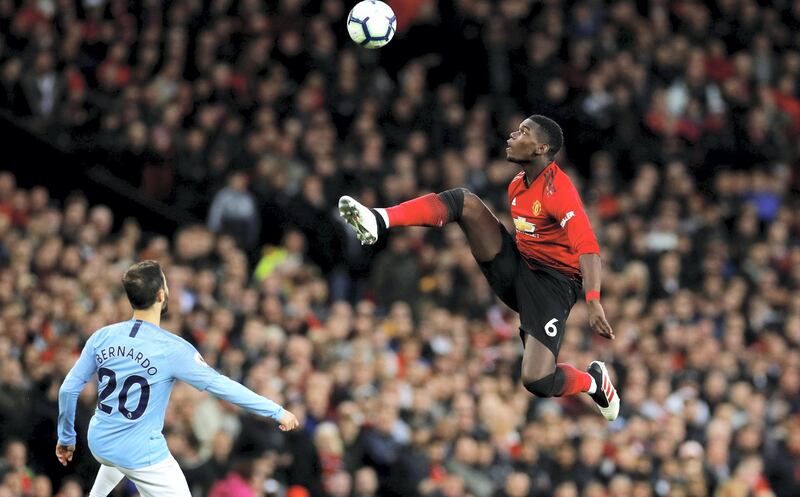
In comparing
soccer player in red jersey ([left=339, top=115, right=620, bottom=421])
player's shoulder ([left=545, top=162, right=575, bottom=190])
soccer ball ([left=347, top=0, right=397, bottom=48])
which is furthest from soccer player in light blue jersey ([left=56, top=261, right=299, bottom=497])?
soccer ball ([left=347, top=0, right=397, bottom=48])

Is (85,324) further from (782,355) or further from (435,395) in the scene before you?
(782,355)

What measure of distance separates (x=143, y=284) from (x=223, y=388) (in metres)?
0.77

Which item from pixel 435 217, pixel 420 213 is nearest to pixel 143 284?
pixel 420 213

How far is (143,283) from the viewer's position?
28.3ft

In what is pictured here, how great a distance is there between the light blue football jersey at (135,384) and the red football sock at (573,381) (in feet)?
8.26

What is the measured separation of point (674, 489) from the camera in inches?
591

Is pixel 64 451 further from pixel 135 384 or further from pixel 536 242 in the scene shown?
pixel 536 242

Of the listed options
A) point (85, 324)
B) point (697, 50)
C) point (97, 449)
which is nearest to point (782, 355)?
point (697, 50)

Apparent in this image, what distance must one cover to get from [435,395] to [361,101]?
4959 millimetres

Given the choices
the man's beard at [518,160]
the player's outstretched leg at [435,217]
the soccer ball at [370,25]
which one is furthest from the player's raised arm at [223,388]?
the soccer ball at [370,25]

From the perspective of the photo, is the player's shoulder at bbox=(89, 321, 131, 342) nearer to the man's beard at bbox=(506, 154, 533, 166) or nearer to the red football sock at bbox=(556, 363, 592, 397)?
the man's beard at bbox=(506, 154, 533, 166)

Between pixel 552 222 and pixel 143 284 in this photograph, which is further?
pixel 552 222

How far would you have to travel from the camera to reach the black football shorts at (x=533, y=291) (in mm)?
10344

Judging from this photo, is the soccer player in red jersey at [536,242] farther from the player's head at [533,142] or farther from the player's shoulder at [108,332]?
the player's shoulder at [108,332]
